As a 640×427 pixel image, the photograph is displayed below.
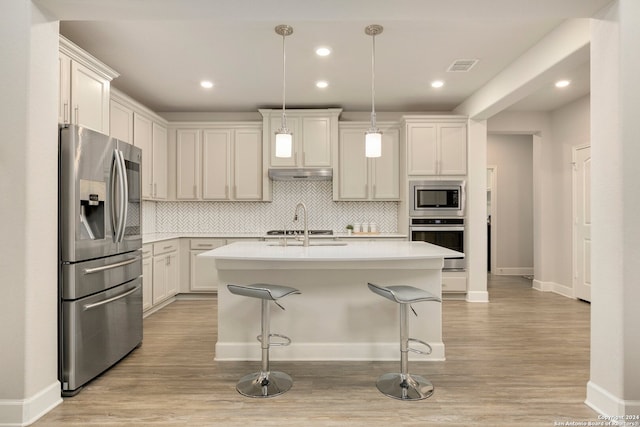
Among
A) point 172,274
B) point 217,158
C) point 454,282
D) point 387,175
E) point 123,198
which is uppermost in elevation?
point 217,158

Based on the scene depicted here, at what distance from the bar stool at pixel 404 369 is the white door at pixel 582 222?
369 centimetres

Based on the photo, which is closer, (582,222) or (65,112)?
(65,112)

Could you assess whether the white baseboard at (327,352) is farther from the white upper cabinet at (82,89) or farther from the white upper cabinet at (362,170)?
the white upper cabinet at (362,170)

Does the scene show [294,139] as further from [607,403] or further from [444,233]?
[607,403]

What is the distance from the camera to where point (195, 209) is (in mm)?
5664

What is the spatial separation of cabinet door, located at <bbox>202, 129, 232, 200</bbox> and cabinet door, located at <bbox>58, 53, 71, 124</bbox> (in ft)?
8.32

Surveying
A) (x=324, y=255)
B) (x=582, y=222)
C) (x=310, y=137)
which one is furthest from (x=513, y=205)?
(x=324, y=255)

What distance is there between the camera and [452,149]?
5020mm

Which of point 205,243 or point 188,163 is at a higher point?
point 188,163

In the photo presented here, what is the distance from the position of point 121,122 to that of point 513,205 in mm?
6621

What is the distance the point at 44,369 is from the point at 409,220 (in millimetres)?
4080

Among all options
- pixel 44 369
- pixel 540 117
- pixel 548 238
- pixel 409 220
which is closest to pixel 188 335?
pixel 44 369

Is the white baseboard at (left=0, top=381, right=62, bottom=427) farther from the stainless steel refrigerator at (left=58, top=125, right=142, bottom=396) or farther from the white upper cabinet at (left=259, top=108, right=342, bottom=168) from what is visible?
the white upper cabinet at (left=259, top=108, right=342, bottom=168)

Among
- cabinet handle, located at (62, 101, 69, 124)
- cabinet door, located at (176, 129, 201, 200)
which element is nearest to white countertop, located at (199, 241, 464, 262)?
cabinet handle, located at (62, 101, 69, 124)
